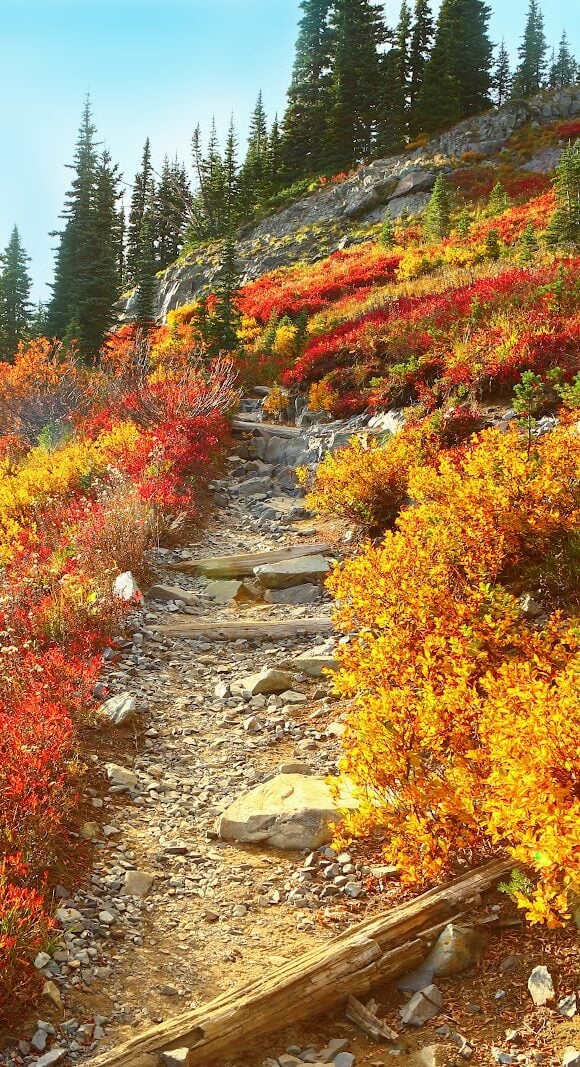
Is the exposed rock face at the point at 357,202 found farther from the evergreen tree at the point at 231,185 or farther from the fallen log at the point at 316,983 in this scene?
the fallen log at the point at 316,983

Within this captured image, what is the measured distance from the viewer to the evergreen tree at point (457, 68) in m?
47.0

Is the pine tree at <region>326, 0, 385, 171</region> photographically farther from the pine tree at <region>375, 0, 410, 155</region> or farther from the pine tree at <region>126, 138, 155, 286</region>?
the pine tree at <region>126, 138, 155, 286</region>

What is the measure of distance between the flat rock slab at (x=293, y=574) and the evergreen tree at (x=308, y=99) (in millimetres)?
51264

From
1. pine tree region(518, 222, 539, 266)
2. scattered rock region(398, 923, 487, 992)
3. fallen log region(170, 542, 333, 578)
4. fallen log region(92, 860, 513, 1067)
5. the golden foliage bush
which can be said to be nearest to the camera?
fallen log region(92, 860, 513, 1067)

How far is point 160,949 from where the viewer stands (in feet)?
11.7

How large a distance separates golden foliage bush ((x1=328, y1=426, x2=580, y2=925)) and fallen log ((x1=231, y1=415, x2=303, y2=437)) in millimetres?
8713

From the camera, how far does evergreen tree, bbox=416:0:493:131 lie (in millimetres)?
47031

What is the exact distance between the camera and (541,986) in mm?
2965

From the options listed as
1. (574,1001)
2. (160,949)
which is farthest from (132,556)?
(574,1001)

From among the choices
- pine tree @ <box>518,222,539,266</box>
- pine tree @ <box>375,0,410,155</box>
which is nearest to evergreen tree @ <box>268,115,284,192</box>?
pine tree @ <box>375,0,410,155</box>

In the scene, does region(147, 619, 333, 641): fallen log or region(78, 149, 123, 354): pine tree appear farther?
region(78, 149, 123, 354): pine tree

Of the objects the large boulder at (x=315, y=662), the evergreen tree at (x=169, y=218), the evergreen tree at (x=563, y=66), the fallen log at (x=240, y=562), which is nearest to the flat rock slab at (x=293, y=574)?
the fallen log at (x=240, y=562)

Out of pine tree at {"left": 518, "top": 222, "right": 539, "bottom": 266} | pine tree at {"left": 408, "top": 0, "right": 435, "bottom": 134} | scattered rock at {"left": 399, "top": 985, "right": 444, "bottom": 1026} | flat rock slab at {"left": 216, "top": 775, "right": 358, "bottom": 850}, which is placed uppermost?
pine tree at {"left": 408, "top": 0, "right": 435, "bottom": 134}

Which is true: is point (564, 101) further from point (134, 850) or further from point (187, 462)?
point (134, 850)
